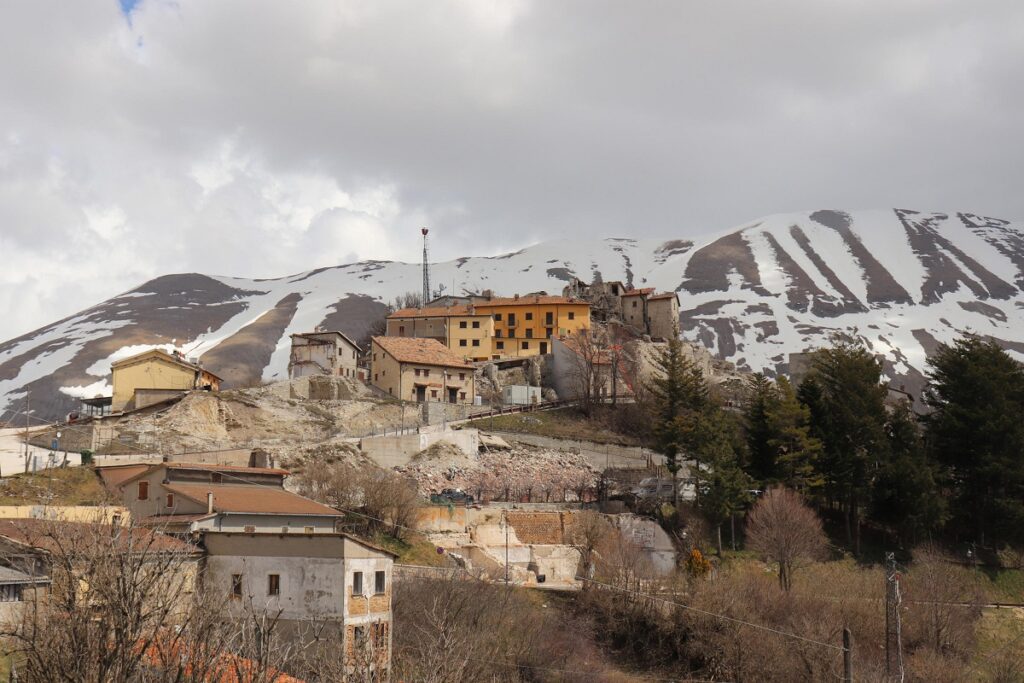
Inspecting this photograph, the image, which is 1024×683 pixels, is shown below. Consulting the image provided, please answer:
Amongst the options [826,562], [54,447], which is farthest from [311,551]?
[826,562]

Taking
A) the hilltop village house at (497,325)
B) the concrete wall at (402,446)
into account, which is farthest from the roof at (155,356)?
the hilltop village house at (497,325)

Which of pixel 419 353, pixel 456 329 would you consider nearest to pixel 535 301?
pixel 456 329

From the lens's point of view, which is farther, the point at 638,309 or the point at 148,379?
the point at 638,309

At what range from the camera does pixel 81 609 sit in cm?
1969

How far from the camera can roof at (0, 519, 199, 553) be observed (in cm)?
2475

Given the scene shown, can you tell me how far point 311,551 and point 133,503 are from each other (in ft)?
34.2

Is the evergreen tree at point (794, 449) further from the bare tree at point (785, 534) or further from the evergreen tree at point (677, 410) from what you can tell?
the evergreen tree at point (677, 410)

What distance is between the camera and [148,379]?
2477 inches

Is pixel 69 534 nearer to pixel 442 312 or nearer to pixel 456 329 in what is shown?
pixel 456 329

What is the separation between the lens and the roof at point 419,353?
74375mm

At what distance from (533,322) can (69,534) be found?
69.2 meters

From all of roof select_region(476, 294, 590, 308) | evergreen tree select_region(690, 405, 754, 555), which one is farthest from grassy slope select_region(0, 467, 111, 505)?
roof select_region(476, 294, 590, 308)

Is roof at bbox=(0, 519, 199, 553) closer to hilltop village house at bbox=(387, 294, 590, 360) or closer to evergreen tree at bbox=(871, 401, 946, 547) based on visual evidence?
evergreen tree at bbox=(871, 401, 946, 547)

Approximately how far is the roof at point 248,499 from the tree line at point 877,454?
69.7 feet
